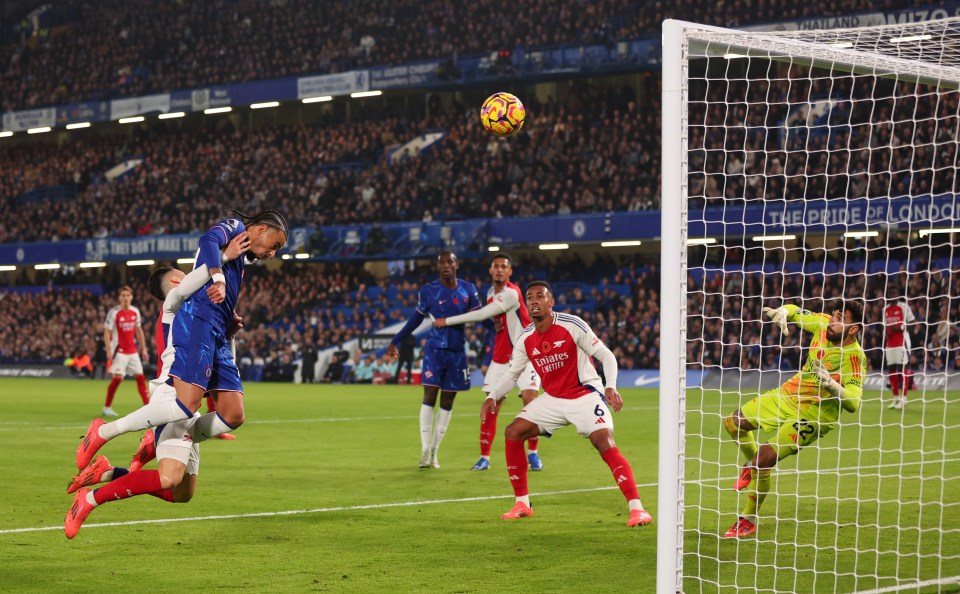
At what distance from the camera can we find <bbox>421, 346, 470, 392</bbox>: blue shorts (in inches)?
470

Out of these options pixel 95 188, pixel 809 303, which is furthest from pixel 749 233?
pixel 95 188

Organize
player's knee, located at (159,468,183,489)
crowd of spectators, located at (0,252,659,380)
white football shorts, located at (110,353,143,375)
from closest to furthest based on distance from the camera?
player's knee, located at (159,468,183,489), white football shorts, located at (110,353,143,375), crowd of spectators, located at (0,252,659,380)

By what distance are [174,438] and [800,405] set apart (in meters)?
4.43

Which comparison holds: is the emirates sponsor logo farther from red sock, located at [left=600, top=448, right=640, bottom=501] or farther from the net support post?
the net support post

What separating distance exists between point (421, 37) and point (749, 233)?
683 inches

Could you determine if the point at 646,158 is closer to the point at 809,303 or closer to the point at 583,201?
the point at 583,201

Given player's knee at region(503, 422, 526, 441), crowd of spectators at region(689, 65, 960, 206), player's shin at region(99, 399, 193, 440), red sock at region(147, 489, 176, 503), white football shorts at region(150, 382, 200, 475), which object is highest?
crowd of spectators at region(689, 65, 960, 206)

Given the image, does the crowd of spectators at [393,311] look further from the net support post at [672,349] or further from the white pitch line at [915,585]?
the net support post at [672,349]

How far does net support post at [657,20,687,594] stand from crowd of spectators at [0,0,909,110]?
2865cm

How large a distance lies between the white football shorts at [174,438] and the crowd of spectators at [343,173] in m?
26.7

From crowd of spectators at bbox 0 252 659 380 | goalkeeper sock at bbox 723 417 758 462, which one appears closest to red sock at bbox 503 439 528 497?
goalkeeper sock at bbox 723 417 758 462

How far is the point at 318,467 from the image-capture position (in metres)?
12.2

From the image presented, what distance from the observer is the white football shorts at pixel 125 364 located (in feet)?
66.2

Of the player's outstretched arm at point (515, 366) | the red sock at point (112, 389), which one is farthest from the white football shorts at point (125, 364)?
the player's outstretched arm at point (515, 366)
